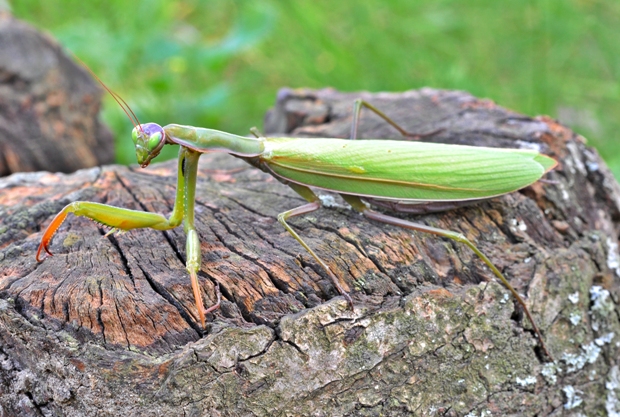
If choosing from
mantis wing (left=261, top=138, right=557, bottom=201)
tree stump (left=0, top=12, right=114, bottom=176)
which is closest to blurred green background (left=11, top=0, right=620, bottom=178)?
tree stump (left=0, top=12, right=114, bottom=176)

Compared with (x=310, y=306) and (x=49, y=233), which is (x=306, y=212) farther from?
(x=49, y=233)

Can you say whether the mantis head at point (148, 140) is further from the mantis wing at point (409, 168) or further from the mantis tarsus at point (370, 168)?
the mantis wing at point (409, 168)

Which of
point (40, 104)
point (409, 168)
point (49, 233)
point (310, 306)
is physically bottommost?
point (310, 306)

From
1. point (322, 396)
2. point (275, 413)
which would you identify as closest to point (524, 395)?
point (322, 396)

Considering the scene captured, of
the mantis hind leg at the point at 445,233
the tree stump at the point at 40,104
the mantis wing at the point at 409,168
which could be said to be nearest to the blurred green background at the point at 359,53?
the tree stump at the point at 40,104

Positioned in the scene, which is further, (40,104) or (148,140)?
(40,104)

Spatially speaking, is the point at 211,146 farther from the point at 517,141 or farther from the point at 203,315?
the point at 517,141

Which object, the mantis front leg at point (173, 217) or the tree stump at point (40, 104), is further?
the tree stump at point (40, 104)

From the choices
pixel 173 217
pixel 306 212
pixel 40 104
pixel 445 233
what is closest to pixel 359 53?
pixel 40 104
